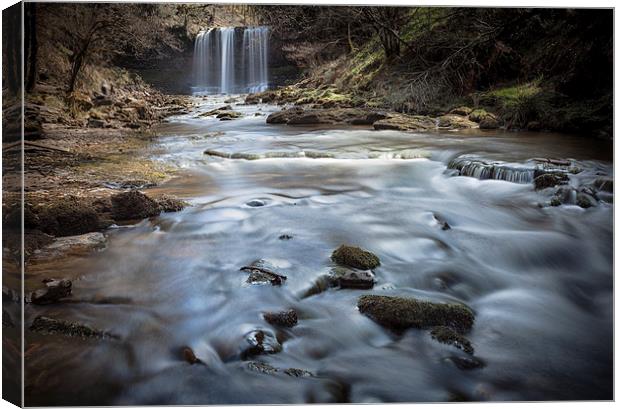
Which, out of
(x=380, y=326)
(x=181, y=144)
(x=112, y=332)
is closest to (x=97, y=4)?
(x=181, y=144)

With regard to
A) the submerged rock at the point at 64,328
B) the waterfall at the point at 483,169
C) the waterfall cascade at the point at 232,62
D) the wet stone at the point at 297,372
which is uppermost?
the waterfall cascade at the point at 232,62

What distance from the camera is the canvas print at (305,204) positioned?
2.51 meters

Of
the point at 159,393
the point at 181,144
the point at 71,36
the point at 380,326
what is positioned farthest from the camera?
the point at 181,144

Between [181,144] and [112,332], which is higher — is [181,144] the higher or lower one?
the higher one

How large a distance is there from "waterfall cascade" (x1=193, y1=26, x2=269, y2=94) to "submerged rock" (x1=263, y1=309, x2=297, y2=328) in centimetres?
122

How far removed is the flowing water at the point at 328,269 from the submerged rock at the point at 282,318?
0.11 ft

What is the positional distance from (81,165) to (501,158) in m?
2.32

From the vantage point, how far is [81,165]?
115 inches

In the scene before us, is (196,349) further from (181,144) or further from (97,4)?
(97,4)

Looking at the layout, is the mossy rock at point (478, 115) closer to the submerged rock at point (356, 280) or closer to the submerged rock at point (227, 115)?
the submerged rock at point (356, 280)

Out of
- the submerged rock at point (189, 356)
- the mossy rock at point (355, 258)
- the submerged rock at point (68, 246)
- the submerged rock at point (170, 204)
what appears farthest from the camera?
the submerged rock at point (170, 204)

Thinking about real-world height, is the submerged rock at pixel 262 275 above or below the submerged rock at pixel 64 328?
above

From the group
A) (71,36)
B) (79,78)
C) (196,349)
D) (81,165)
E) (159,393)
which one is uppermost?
(71,36)

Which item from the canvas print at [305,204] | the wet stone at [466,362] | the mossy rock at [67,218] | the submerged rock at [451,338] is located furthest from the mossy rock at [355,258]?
the mossy rock at [67,218]
